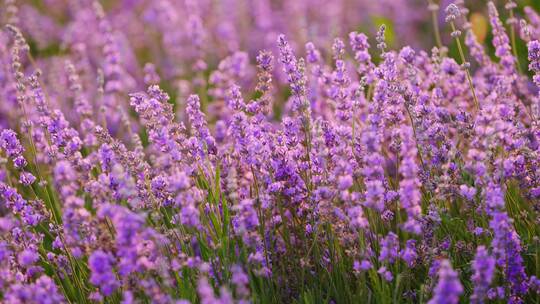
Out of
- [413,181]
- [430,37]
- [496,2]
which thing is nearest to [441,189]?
[413,181]

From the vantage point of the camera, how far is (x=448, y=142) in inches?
119

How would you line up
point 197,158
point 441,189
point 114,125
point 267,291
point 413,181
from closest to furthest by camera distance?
point 413,181, point 441,189, point 267,291, point 197,158, point 114,125

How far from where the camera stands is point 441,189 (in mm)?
2648

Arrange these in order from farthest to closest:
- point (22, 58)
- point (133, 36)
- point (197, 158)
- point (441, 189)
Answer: point (133, 36)
point (22, 58)
point (197, 158)
point (441, 189)

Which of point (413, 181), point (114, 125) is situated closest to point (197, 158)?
point (413, 181)

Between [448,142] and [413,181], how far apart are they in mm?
698

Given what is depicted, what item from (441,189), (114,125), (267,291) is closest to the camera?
(441,189)

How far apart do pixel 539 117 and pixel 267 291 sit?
138cm

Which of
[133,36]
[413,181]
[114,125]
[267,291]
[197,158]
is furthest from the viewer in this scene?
[133,36]

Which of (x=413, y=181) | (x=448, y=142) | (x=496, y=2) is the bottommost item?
(x=413, y=181)

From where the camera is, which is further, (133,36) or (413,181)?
(133,36)

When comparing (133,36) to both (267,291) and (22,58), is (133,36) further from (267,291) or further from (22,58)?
(267,291)

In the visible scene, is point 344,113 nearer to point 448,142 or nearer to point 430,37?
point 448,142

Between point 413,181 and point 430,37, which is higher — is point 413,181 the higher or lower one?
the lower one
